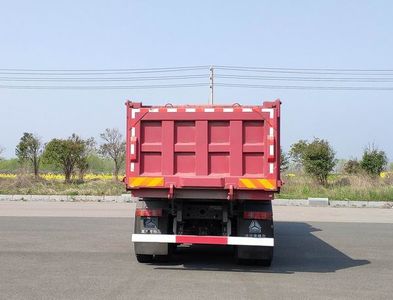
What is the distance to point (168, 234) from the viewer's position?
873 cm

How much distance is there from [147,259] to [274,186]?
2.65 m

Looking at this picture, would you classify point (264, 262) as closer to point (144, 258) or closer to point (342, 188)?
point (144, 258)

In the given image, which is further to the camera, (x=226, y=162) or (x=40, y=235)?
(x=40, y=235)

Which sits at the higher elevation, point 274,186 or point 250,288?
point 274,186

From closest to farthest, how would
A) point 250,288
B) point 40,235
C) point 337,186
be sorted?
point 250,288 → point 40,235 → point 337,186

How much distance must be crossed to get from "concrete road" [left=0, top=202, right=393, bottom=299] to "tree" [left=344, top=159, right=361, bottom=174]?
51.7ft

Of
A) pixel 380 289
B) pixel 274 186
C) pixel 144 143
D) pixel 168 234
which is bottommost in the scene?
pixel 380 289

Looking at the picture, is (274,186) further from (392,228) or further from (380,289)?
(392,228)

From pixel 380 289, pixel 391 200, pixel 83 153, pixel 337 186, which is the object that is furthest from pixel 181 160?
pixel 83 153

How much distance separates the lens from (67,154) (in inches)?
1228

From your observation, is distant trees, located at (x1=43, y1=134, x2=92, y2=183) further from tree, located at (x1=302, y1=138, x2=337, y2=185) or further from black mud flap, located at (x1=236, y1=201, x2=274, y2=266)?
black mud flap, located at (x1=236, y1=201, x2=274, y2=266)

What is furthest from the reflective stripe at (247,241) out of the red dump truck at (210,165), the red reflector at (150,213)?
the red reflector at (150,213)

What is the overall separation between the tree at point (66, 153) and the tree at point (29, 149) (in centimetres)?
266

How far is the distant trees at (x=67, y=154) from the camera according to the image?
3119cm
